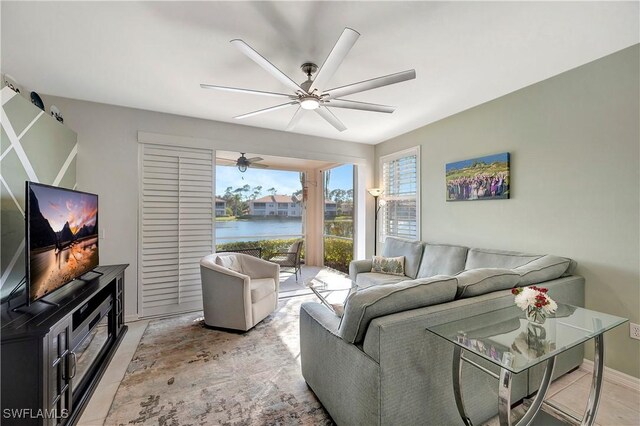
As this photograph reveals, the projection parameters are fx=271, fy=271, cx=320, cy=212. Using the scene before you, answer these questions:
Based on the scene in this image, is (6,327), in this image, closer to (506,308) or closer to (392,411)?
(392,411)

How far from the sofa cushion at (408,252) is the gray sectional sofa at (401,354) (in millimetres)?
1732

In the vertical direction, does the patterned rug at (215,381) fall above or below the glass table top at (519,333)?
below

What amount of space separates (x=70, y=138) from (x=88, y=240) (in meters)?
1.36

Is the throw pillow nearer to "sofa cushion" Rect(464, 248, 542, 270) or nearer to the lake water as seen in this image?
"sofa cushion" Rect(464, 248, 542, 270)

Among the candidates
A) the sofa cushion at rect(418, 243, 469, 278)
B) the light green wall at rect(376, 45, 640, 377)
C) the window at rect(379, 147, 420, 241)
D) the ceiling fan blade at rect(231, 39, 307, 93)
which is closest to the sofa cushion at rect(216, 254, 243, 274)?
the ceiling fan blade at rect(231, 39, 307, 93)

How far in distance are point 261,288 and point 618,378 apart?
3320 millimetres

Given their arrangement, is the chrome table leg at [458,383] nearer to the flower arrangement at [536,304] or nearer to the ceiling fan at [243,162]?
the flower arrangement at [536,304]

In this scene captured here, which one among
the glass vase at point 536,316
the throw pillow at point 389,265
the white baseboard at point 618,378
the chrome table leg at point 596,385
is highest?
the glass vase at point 536,316

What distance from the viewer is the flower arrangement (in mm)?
1463

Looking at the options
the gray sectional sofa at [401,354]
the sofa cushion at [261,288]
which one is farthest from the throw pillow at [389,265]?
the gray sectional sofa at [401,354]

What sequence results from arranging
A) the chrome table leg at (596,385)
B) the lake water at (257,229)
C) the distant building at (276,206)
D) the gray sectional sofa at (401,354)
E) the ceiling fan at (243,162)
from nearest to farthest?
the gray sectional sofa at (401,354) → the chrome table leg at (596,385) → the ceiling fan at (243,162) → the lake water at (257,229) → the distant building at (276,206)

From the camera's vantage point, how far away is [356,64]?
2.36 meters

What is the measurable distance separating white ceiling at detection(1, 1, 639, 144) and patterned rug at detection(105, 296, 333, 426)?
104 inches

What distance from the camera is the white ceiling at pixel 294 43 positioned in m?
1.76
